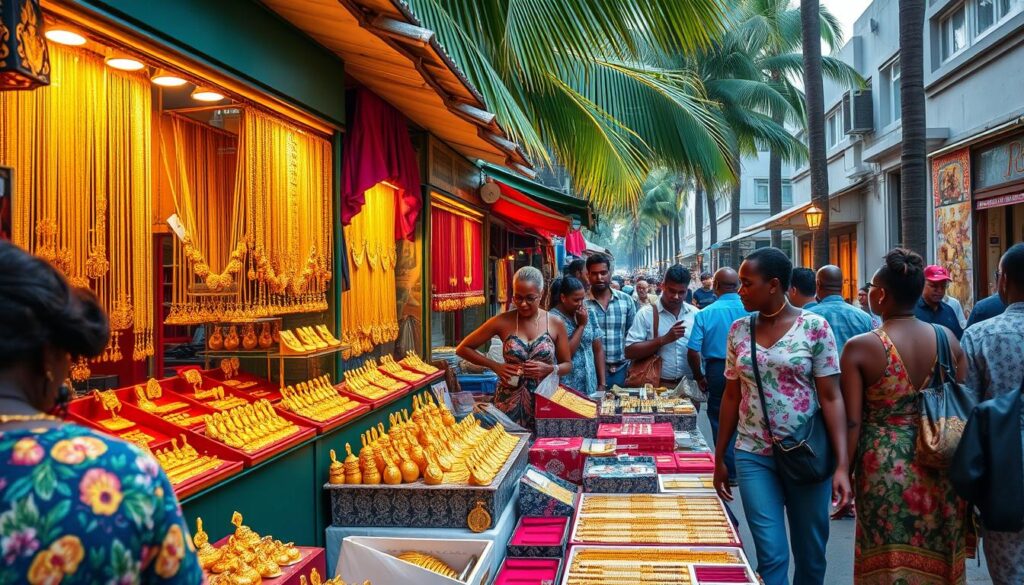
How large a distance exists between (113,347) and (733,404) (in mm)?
2871

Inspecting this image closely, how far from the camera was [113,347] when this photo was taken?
3615mm

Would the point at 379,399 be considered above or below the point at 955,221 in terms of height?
below

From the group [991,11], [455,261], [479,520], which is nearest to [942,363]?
[479,520]

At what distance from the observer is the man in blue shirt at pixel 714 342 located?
6.56m

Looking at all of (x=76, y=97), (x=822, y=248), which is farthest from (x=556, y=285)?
(x=822, y=248)

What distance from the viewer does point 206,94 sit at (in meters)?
4.40

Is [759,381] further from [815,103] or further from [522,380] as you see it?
[815,103]

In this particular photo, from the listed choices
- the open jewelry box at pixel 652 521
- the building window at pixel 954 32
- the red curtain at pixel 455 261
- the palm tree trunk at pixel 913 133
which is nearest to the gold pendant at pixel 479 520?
the open jewelry box at pixel 652 521

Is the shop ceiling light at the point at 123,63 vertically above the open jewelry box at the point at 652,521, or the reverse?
the shop ceiling light at the point at 123,63

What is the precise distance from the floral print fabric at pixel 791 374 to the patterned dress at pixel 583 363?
2.93 meters

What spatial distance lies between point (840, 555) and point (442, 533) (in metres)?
2.88

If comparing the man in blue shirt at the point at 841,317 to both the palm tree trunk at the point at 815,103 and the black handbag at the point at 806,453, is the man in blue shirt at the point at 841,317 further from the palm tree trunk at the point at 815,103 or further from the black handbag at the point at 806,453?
the palm tree trunk at the point at 815,103

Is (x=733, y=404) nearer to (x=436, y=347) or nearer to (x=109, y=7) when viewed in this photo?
(x=109, y=7)

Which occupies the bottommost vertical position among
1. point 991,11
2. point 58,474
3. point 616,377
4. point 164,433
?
point 616,377
